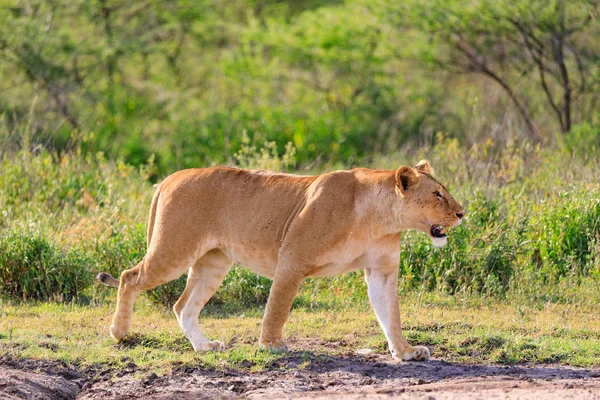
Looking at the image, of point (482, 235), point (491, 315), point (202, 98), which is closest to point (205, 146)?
point (202, 98)

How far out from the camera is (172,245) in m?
6.91

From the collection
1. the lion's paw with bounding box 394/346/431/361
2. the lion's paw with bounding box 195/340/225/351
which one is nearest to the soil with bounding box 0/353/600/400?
the lion's paw with bounding box 394/346/431/361

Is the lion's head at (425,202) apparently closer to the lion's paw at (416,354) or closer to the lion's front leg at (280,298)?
the lion's paw at (416,354)

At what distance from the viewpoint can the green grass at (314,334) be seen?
6801mm

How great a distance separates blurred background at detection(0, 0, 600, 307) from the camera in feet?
31.2

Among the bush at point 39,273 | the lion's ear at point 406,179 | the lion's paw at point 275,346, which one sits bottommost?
the bush at point 39,273

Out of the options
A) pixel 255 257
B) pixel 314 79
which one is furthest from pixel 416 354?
pixel 314 79

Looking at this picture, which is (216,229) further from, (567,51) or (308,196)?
(567,51)

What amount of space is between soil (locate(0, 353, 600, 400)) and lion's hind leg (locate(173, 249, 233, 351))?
0.76 meters

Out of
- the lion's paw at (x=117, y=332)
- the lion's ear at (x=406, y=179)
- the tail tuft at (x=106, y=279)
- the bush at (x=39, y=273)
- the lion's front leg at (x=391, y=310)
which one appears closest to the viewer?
the lion's ear at (x=406, y=179)

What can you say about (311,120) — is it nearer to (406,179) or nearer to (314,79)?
(314,79)

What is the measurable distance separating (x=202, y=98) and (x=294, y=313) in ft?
53.3

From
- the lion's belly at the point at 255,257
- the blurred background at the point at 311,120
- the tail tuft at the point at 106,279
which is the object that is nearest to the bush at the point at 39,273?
the blurred background at the point at 311,120

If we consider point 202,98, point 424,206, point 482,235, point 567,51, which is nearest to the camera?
point 424,206
